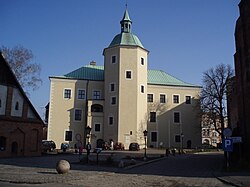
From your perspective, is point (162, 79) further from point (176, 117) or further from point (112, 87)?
point (112, 87)

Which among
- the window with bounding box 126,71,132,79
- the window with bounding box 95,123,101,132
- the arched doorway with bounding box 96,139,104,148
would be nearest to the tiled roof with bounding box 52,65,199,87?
the window with bounding box 126,71,132,79

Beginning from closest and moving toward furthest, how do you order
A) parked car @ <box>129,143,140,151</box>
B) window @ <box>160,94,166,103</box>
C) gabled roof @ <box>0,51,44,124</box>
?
1. gabled roof @ <box>0,51,44,124</box>
2. parked car @ <box>129,143,140,151</box>
3. window @ <box>160,94,166,103</box>

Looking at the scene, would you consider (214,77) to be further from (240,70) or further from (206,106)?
(240,70)

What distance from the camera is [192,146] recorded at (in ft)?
A: 201

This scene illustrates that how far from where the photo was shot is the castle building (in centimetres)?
5484

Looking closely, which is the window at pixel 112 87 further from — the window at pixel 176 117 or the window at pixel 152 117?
the window at pixel 176 117

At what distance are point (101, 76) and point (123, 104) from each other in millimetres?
10509

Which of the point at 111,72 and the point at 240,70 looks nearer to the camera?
the point at 240,70

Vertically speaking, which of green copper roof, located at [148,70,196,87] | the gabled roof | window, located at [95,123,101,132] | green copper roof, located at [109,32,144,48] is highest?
green copper roof, located at [109,32,144,48]

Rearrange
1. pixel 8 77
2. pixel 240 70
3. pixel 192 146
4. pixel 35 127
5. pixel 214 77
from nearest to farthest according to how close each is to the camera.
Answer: pixel 240 70 → pixel 8 77 → pixel 35 127 → pixel 214 77 → pixel 192 146

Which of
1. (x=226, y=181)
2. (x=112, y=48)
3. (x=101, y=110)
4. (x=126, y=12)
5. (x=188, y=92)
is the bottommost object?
(x=226, y=181)

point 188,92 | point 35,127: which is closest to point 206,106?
point 188,92

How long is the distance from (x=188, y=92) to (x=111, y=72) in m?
17.8

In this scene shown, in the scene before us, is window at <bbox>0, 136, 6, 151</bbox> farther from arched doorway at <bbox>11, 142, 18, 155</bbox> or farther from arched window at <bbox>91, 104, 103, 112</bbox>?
arched window at <bbox>91, 104, 103, 112</bbox>
